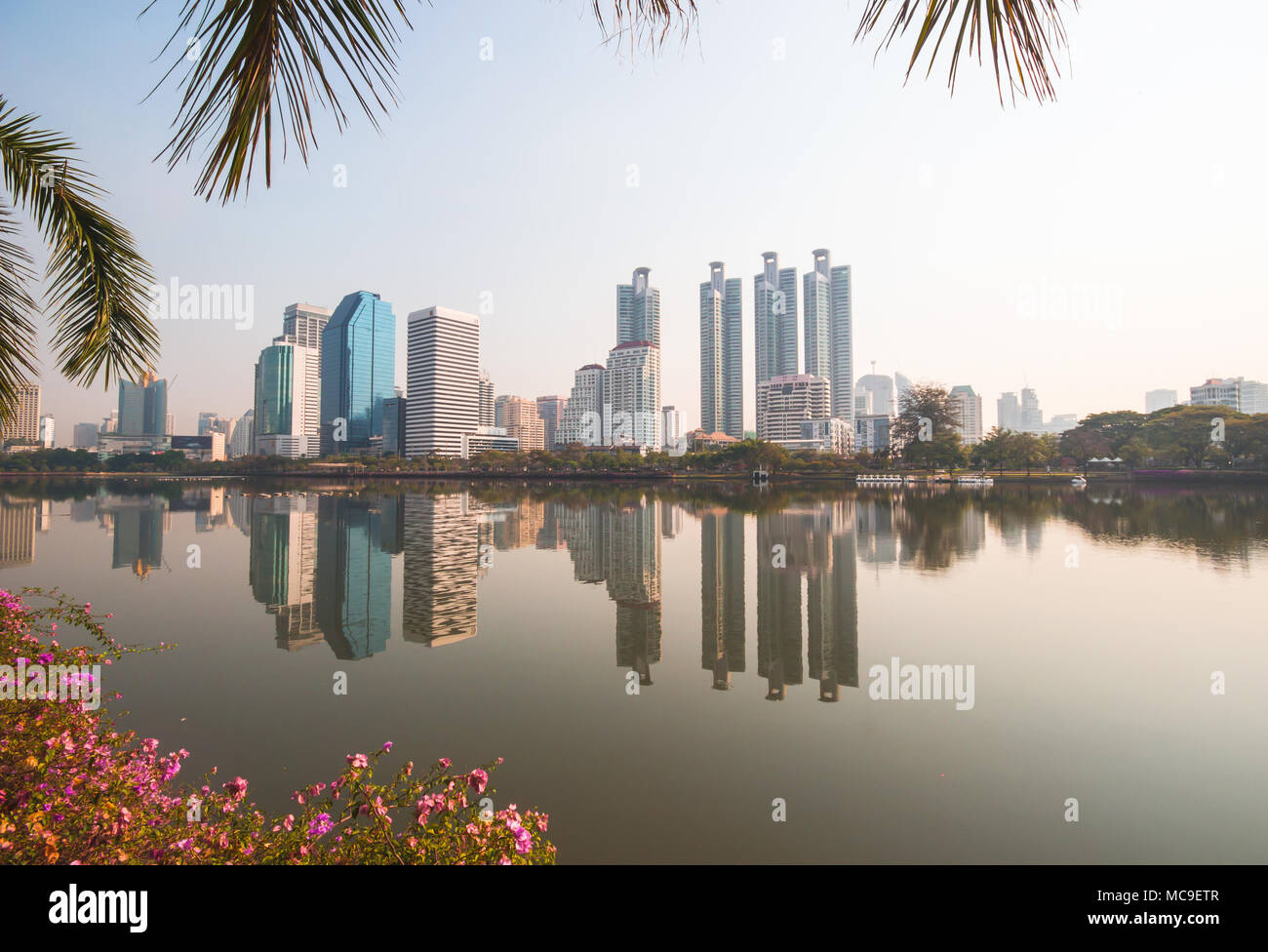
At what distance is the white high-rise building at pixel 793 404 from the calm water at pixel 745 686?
3968 inches

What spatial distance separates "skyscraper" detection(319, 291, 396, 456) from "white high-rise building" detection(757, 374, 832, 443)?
83159 millimetres

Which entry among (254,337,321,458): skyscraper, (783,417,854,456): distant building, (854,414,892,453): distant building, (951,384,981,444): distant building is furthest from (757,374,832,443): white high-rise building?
(254,337,321,458): skyscraper

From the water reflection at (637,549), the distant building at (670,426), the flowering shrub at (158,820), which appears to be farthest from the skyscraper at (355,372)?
the flowering shrub at (158,820)

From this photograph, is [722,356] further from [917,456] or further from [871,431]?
[917,456]

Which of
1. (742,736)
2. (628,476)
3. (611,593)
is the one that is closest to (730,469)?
(628,476)

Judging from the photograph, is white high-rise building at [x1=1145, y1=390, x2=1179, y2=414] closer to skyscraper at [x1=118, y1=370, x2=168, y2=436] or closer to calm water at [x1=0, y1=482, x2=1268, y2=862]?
calm water at [x1=0, y1=482, x2=1268, y2=862]

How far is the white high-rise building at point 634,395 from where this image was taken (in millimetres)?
137125

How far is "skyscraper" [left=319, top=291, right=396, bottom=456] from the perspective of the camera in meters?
134

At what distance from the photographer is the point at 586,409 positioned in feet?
494

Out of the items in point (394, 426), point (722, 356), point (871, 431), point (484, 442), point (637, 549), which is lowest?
point (637, 549)

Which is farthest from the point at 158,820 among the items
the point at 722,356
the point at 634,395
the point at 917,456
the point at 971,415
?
the point at 971,415

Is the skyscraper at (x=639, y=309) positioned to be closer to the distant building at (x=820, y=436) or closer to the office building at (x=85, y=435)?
the distant building at (x=820, y=436)

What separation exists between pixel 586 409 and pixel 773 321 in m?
50.1
